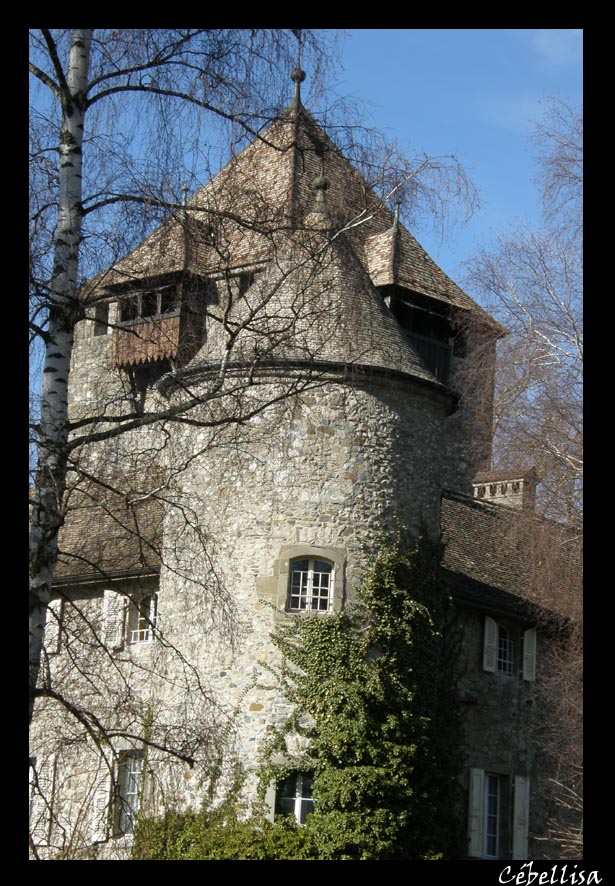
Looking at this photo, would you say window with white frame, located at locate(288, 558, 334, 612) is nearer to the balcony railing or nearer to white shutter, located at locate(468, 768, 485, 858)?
white shutter, located at locate(468, 768, 485, 858)

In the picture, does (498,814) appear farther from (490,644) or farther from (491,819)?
(490,644)

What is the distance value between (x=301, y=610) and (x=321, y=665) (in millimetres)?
814

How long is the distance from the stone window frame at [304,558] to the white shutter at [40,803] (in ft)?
11.4

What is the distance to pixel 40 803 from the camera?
739 inches

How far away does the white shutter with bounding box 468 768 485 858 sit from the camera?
1964 centimetres

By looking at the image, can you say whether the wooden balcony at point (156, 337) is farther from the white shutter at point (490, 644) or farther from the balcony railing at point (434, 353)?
the balcony railing at point (434, 353)

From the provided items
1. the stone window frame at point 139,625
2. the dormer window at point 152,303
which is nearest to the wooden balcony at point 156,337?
the dormer window at point 152,303

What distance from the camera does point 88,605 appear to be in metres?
21.5

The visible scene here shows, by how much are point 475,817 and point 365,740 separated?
11.0ft

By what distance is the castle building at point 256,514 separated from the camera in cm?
1100

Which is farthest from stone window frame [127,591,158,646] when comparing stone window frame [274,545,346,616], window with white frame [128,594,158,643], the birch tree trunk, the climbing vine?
the birch tree trunk
